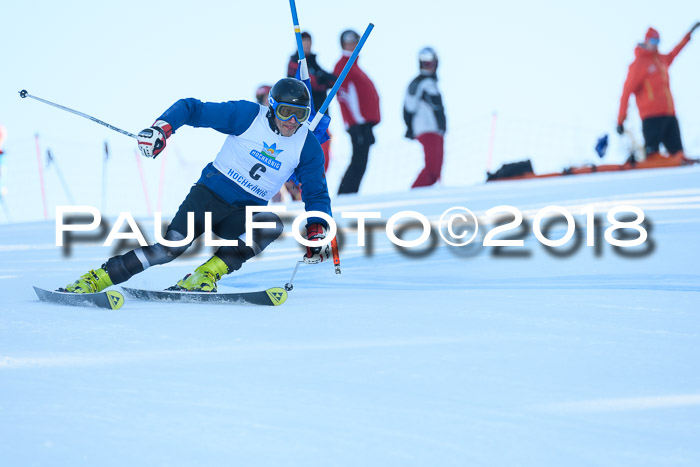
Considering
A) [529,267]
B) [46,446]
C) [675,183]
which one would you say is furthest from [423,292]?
[675,183]

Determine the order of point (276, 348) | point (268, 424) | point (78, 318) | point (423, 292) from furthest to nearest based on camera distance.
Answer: point (423, 292) → point (78, 318) → point (276, 348) → point (268, 424)

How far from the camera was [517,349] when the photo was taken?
9.36ft

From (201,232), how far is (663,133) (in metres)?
6.99

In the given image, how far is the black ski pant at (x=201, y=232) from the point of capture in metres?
4.30

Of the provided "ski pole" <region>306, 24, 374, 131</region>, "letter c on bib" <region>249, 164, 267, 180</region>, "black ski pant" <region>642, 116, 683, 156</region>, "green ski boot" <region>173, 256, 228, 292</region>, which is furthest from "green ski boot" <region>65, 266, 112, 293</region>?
"black ski pant" <region>642, 116, 683, 156</region>

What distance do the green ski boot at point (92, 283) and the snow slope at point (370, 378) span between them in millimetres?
210

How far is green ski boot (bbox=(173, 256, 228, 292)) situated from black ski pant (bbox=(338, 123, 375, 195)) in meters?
4.43

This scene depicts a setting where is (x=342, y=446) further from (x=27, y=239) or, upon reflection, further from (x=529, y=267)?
(x=27, y=239)

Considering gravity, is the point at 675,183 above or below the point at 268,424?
above

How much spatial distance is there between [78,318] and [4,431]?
1.58 metres

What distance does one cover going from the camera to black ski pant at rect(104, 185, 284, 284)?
4.30 m

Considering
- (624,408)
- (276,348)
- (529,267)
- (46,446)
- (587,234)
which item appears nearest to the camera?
(46,446)

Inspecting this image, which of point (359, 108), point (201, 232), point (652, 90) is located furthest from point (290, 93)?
point (652, 90)

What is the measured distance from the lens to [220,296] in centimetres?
418
